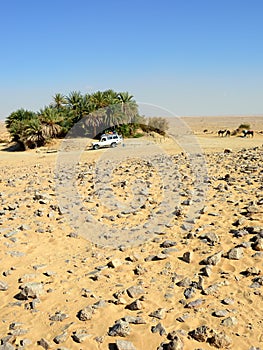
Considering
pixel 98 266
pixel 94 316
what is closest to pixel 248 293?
pixel 94 316

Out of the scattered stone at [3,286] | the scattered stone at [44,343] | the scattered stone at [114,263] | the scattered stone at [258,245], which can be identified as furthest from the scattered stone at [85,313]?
the scattered stone at [258,245]

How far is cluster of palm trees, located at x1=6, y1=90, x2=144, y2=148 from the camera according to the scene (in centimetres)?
3691

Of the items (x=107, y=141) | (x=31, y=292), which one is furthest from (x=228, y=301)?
(x=107, y=141)

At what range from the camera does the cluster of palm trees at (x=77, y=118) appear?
36.9 m

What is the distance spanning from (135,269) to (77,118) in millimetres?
38378

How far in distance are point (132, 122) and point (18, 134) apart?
1306 centimetres

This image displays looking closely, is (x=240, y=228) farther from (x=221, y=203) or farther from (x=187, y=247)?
(x=221, y=203)

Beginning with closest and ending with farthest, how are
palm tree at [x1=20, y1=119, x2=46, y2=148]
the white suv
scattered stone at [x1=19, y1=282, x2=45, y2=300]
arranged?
scattered stone at [x1=19, y1=282, x2=45, y2=300]
the white suv
palm tree at [x1=20, y1=119, x2=46, y2=148]

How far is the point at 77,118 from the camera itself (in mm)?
42562

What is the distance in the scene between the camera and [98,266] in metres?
6.14

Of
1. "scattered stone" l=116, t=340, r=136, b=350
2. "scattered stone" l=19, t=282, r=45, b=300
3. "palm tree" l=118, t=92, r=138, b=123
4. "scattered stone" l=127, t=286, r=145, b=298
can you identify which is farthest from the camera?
"palm tree" l=118, t=92, r=138, b=123

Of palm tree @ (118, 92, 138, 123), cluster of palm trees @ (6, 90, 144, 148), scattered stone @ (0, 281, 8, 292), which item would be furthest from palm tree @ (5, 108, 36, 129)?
scattered stone @ (0, 281, 8, 292)

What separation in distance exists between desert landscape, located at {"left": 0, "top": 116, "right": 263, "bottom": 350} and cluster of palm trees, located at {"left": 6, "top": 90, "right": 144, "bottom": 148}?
27.4 metres

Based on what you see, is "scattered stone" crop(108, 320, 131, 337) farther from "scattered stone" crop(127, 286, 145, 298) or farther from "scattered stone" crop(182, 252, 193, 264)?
"scattered stone" crop(182, 252, 193, 264)
